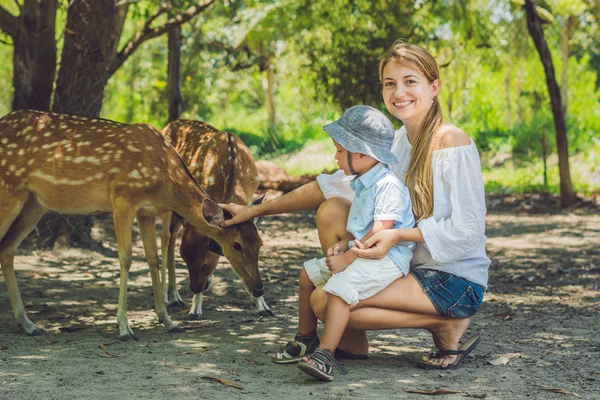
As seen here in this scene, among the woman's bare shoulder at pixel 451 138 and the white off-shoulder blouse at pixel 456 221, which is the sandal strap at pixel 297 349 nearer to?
the white off-shoulder blouse at pixel 456 221

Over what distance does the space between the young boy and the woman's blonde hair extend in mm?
199

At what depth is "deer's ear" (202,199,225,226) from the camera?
580cm

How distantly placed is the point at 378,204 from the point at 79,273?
493 cm

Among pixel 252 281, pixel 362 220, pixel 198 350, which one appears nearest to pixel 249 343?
pixel 198 350

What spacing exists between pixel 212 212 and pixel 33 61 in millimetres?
4452

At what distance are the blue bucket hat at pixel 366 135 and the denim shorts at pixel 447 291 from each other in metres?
0.68

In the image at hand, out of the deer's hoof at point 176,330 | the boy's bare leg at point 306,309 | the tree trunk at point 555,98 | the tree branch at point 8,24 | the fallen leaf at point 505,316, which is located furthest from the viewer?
the tree trunk at point 555,98

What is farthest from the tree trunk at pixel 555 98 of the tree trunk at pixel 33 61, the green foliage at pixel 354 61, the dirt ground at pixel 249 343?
the tree trunk at pixel 33 61

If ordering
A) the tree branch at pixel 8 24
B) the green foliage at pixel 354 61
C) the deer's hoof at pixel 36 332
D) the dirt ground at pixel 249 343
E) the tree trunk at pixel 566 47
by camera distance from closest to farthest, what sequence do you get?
1. the dirt ground at pixel 249 343
2. the deer's hoof at pixel 36 332
3. the tree branch at pixel 8 24
4. the green foliage at pixel 354 61
5. the tree trunk at pixel 566 47

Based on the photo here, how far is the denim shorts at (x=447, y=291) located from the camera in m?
4.77

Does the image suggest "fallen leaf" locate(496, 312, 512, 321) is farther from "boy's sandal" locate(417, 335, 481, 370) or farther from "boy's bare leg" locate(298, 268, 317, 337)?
"boy's bare leg" locate(298, 268, 317, 337)

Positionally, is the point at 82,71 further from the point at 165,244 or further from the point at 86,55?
the point at 165,244

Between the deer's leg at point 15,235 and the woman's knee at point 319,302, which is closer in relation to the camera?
the woman's knee at point 319,302

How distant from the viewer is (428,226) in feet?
15.2
